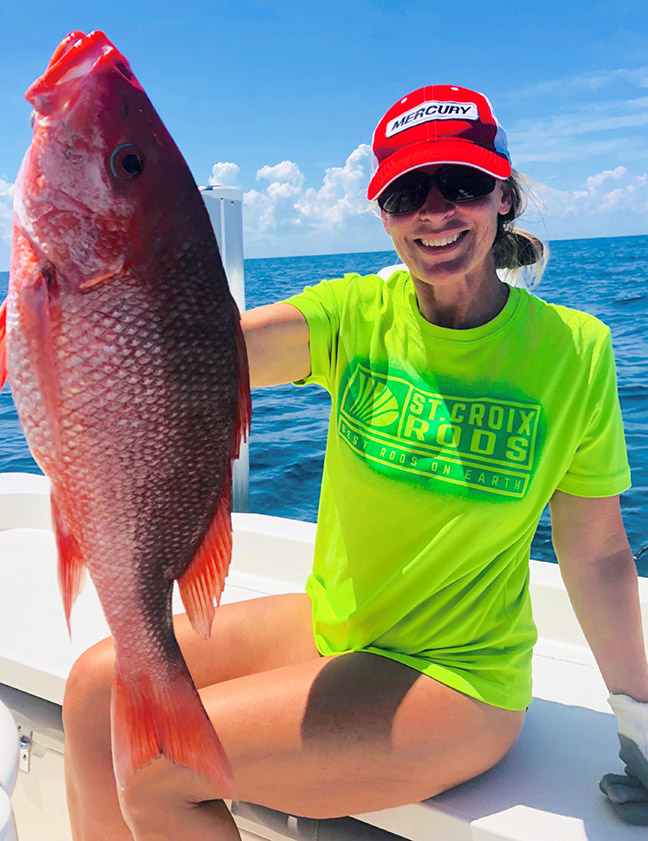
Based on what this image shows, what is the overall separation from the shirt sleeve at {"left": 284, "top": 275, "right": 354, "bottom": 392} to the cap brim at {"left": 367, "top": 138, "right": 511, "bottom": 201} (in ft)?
0.95

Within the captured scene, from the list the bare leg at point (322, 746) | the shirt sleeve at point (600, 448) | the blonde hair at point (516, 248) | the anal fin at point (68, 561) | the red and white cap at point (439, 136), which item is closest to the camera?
the anal fin at point (68, 561)

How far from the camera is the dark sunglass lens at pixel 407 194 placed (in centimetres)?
169

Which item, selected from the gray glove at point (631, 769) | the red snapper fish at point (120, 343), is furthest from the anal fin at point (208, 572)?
the gray glove at point (631, 769)

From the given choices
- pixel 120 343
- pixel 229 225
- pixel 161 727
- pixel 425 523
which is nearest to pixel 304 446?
pixel 229 225

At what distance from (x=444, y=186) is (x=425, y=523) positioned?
0.76 meters

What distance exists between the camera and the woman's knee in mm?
1748

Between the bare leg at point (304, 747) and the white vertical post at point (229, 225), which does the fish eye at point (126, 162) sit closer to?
the bare leg at point (304, 747)

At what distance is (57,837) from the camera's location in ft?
7.87

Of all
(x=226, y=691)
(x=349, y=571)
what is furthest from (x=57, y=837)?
(x=349, y=571)

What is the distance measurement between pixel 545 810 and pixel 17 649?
166 centimetres

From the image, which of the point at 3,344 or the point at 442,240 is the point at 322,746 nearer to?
the point at 3,344

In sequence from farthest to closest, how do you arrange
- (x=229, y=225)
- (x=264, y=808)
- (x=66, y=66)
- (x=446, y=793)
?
(x=229, y=225) → (x=264, y=808) → (x=446, y=793) → (x=66, y=66)

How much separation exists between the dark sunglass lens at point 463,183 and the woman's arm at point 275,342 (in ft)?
1.46

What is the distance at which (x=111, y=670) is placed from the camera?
70.1 inches
